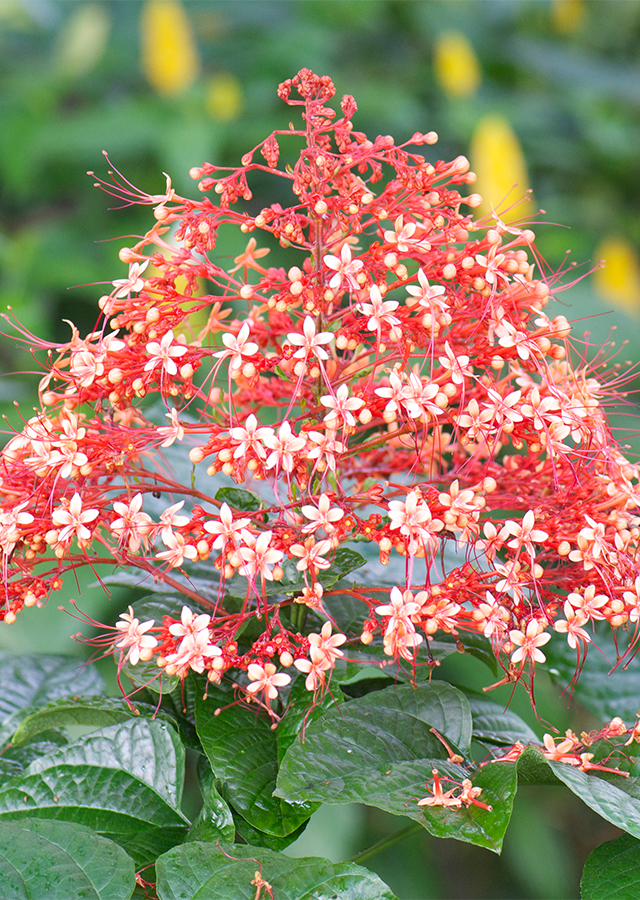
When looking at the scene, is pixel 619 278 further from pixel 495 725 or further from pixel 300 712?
pixel 300 712

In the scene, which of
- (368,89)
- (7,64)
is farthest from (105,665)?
(7,64)

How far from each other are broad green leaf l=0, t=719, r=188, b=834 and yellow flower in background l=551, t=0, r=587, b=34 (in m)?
5.01

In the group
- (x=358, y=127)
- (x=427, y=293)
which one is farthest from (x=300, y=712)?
(x=358, y=127)

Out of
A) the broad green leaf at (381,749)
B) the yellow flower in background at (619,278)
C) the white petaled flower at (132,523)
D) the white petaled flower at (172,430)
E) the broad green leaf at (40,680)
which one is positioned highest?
the white petaled flower at (172,430)

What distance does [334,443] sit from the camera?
2.11 feet

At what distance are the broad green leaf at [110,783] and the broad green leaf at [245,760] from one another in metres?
0.03

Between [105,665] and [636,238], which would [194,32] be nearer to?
[636,238]

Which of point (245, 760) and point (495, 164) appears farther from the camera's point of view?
point (495, 164)

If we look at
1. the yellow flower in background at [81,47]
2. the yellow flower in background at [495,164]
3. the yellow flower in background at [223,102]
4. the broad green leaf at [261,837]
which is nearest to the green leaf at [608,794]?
the broad green leaf at [261,837]

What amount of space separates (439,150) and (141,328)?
3.58m

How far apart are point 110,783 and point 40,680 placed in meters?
0.25

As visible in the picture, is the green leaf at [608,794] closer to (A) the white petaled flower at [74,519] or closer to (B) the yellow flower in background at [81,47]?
(A) the white petaled flower at [74,519]

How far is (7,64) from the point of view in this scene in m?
4.21

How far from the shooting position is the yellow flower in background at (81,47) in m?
3.62
